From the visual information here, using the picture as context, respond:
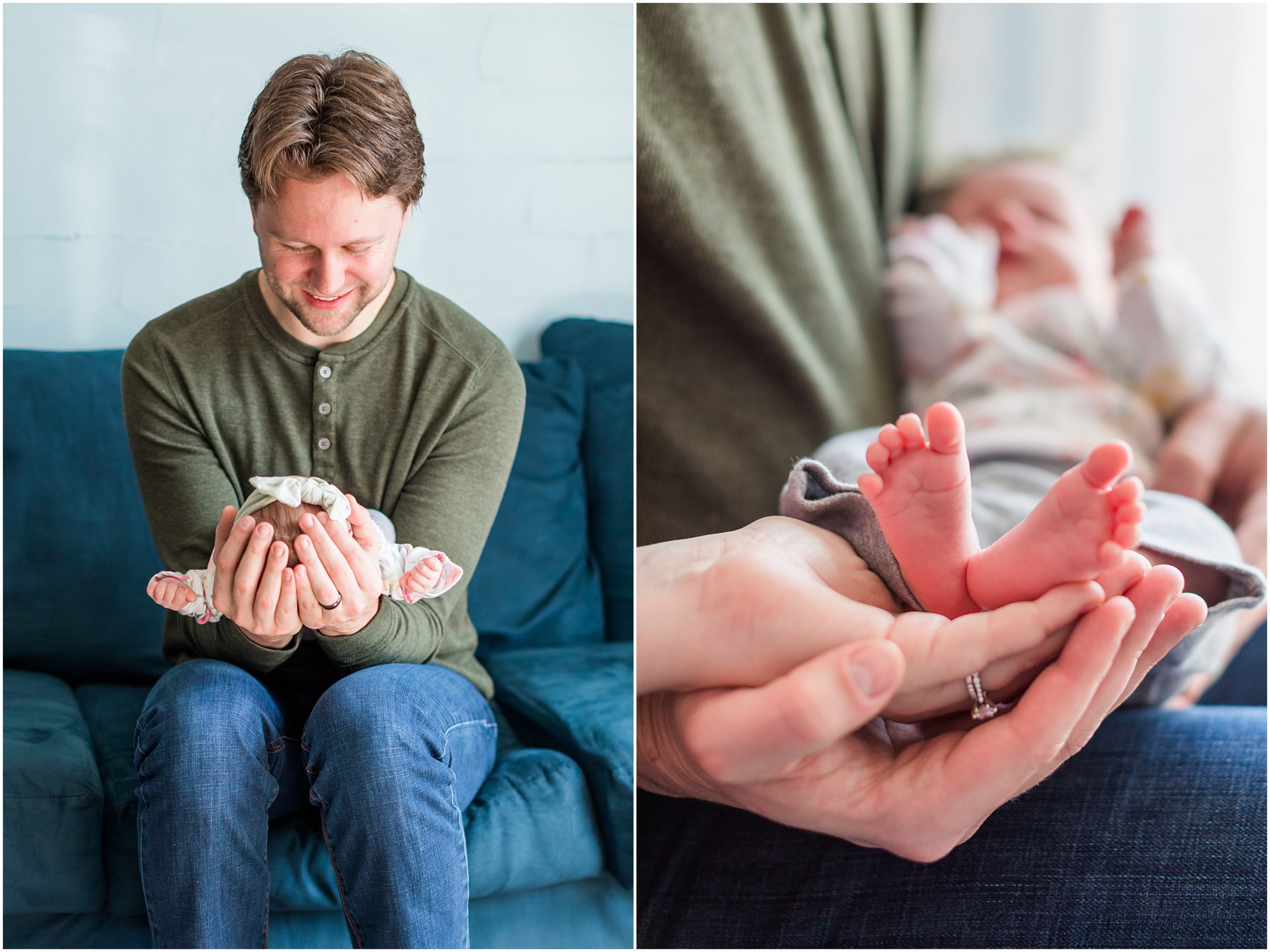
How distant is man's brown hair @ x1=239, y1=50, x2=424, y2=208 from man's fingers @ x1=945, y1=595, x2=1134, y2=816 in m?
0.59

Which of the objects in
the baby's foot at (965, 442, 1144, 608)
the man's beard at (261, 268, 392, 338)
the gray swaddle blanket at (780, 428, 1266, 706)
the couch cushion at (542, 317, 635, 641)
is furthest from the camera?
the couch cushion at (542, 317, 635, 641)

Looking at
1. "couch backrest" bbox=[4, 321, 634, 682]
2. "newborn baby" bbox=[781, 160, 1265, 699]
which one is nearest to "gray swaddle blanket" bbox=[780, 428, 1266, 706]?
"newborn baby" bbox=[781, 160, 1265, 699]

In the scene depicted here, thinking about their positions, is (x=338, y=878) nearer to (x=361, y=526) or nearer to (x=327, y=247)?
(x=361, y=526)

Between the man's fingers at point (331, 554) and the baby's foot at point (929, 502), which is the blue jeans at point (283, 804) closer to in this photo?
the man's fingers at point (331, 554)

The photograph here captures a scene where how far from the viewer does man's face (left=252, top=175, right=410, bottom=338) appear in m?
0.66

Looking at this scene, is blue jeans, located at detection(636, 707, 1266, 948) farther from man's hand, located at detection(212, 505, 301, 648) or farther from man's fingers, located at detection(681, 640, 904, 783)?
man's hand, located at detection(212, 505, 301, 648)

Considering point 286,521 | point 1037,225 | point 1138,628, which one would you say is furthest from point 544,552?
point 1037,225

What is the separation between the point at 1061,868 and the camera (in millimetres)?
636

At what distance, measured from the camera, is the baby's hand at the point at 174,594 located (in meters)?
0.65

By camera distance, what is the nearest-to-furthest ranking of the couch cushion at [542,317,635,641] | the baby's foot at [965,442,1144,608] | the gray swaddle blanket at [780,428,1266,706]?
the baby's foot at [965,442,1144,608]
the gray swaddle blanket at [780,428,1266,706]
the couch cushion at [542,317,635,641]

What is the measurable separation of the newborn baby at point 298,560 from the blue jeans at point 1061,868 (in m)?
0.27

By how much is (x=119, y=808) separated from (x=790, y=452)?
2.09ft

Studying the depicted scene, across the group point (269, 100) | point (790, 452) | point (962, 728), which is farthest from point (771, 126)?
point (962, 728)

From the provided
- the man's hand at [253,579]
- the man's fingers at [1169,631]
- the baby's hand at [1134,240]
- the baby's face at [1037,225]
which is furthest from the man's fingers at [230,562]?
the baby's hand at [1134,240]
